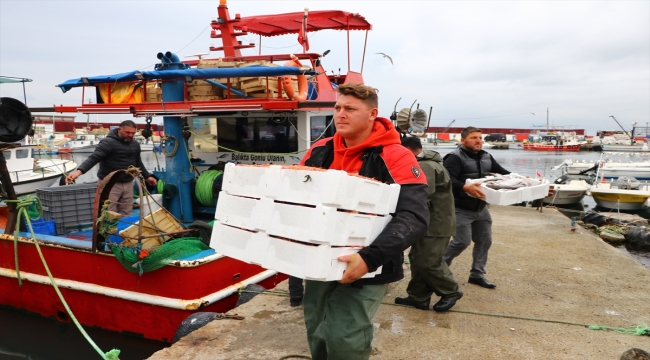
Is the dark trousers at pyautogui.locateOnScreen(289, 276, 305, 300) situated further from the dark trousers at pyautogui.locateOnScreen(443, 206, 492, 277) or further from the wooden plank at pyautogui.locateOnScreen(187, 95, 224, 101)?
the wooden plank at pyautogui.locateOnScreen(187, 95, 224, 101)

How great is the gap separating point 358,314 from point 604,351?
2.55 metres

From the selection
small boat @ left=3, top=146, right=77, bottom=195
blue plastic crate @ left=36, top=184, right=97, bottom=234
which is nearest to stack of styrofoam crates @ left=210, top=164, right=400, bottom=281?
blue plastic crate @ left=36, top=184, right=97, bottom=234

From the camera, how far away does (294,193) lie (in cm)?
211

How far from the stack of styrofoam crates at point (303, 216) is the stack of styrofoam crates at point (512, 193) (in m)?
2.23

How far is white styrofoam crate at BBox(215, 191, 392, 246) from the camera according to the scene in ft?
6.55

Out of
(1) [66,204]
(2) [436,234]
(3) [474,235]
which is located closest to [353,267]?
(2) [436,234]

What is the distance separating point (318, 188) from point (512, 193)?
110 inches

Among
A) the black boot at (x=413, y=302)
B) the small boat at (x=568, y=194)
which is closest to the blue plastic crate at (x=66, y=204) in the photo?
the black boot at (x=413, y=302)

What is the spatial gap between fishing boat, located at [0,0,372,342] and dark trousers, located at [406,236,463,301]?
2.27 meters

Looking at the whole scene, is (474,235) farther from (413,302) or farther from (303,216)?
(303,216)

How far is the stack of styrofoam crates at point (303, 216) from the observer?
2.00m

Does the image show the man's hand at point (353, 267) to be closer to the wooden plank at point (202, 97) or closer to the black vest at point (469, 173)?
the black vest at point (469, 173)

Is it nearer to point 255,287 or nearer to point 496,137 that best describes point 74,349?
point 255,287

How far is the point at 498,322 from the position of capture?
413 cm
